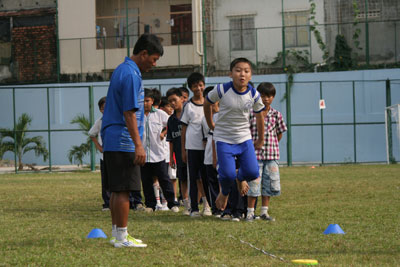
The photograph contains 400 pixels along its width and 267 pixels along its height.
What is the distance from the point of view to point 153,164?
395 inches

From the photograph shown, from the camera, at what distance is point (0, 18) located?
3309cm

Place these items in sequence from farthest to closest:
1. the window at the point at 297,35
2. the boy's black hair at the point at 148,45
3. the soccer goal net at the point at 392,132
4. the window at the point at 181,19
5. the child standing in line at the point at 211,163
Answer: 1. the window at the point at 181,19
2. the window at the point at 297,35
3. the soccer goal net at the point at 392,132
4. the child standing in line at the point at 211,163
5. the boy's black hair at the point at 148,45

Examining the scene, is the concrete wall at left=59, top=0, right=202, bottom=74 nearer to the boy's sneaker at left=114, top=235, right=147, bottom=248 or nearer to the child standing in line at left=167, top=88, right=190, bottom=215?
the child standing in line at left=167, top=88, right=190, bottom=215

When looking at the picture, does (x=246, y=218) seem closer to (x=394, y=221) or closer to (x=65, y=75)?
(x=394, y=221)

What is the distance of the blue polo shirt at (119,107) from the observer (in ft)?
19.5

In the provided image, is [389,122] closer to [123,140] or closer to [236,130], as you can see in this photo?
[236,130]

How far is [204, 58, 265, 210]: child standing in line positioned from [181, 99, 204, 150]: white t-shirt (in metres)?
1.38

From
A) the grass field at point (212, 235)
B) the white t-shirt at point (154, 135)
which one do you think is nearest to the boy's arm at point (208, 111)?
the grass field at point (212, 235)

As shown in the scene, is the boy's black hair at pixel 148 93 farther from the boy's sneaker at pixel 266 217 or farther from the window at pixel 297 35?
the window at pixel 297 35

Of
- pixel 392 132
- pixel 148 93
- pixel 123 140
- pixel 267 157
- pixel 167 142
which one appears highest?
pixel 148 93

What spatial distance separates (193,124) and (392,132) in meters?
18.5

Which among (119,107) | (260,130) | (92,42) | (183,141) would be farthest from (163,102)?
(92,42)

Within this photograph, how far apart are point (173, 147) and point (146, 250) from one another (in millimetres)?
4383

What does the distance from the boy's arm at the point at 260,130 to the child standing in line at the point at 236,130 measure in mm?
79
